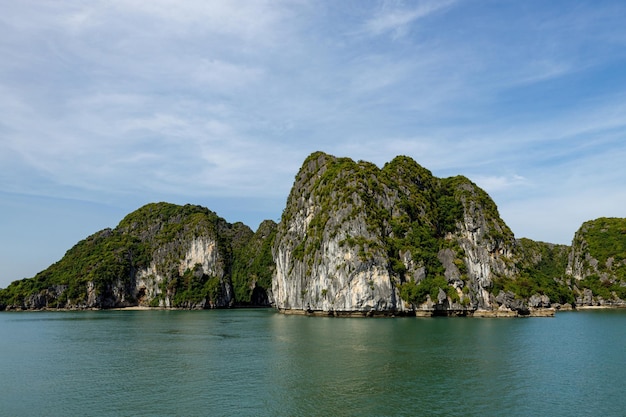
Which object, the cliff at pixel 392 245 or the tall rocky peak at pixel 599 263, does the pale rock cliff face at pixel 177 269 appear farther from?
the tall rocky peak at pixel 599 263

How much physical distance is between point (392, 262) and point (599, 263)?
9605 centimetres

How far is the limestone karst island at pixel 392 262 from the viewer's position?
9819 cm

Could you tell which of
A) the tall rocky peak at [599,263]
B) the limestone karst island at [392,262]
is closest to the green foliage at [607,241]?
the tall rocky peak at [599,263]

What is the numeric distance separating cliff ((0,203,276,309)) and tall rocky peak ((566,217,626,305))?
108 metres

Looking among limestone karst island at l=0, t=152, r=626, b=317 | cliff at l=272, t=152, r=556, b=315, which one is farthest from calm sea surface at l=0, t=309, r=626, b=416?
limestone karst island at l=0, t=152, r=626, b=317

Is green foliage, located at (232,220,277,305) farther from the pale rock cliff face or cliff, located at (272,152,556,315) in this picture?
cliff, located at (272,152,556,315)

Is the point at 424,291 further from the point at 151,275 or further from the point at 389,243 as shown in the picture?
the point at 151,275

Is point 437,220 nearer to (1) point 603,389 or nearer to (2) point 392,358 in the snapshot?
(2) point 392,358

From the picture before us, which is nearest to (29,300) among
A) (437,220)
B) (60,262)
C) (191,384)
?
(60,262)

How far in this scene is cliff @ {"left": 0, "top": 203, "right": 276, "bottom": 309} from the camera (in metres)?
166

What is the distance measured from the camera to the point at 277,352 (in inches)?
1961

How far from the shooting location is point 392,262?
3981 inches

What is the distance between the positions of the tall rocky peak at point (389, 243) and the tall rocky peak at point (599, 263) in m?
58.6

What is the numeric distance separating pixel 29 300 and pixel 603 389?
173219 millimetres
